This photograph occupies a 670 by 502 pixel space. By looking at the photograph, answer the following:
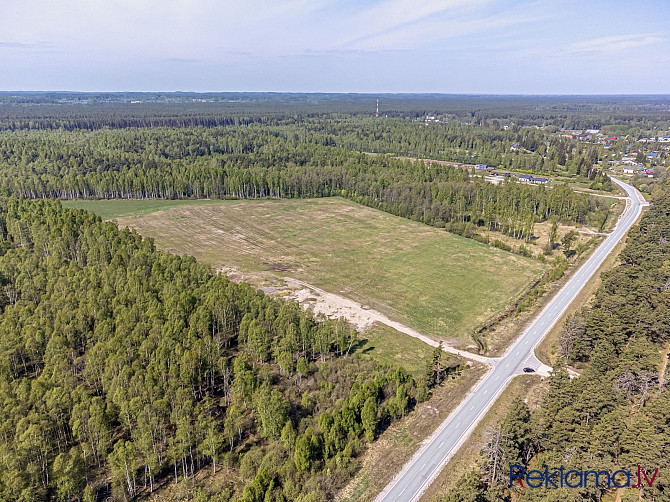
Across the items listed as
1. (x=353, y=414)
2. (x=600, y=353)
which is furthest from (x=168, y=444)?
(x=600, y=353)

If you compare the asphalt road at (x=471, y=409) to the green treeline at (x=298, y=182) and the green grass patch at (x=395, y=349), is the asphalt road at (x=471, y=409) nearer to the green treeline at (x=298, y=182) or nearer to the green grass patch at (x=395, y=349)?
the green grass patch at (x=395, y=349)

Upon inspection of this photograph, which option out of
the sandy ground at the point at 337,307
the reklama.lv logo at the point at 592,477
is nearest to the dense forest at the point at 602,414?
the reklama.lv logo at the point at 592,477

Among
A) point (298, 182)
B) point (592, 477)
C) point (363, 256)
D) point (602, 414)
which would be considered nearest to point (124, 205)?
point (298, 182)

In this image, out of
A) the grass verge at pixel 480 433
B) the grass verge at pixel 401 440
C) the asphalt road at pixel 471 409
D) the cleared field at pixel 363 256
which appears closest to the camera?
the grass verge at pixel 401 440

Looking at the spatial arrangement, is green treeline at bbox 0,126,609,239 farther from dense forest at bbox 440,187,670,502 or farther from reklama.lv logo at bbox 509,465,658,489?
reklama.lv logo at bbox 509,465,658,489

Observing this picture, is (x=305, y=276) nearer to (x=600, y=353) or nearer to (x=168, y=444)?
(x=168, y=444)

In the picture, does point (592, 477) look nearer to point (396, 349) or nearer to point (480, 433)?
point (480, 433)
